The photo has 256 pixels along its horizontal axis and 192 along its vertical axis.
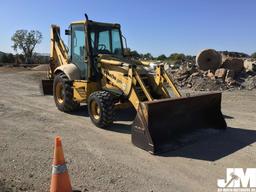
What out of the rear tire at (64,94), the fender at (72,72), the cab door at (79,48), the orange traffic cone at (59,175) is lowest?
the orange traffic cone at (59,175)

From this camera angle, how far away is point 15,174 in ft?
17.3

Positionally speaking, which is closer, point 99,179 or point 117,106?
point 99,179

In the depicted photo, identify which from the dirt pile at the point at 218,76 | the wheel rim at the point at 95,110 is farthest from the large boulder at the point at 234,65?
the wheel rim at the point at 95,110

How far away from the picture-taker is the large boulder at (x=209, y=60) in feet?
57.8

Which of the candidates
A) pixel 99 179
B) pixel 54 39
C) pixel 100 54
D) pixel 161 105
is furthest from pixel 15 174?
pixel 54 39

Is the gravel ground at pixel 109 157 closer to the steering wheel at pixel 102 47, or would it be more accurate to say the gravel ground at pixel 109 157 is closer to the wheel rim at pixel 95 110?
the wheel rim at pixel 95 110

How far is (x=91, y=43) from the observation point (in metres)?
8.97

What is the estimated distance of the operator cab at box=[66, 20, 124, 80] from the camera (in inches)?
352

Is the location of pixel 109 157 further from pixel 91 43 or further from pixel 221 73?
pixel 221 73

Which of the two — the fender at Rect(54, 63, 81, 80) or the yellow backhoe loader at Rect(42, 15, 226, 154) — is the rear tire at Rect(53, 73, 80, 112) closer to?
the yellow backhoe loader at Rect(42, 15, 226, 154)

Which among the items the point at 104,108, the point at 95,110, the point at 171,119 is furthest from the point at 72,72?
the point at 171,119

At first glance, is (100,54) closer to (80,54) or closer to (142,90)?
(80,54)

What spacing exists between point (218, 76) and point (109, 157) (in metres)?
11.4

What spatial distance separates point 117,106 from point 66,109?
A: 7.33ft
